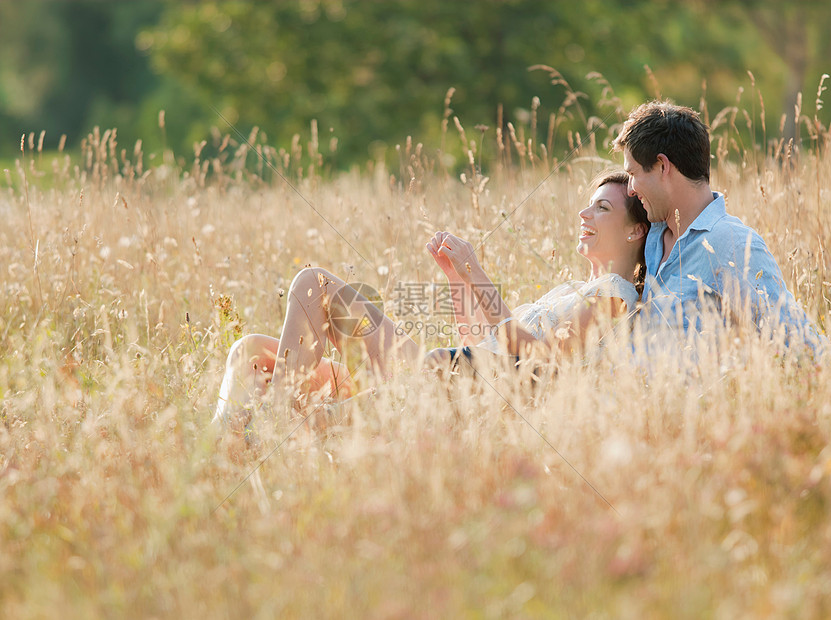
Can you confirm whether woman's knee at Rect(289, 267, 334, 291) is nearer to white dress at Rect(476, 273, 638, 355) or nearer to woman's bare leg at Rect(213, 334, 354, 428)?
woman's bare leg at Rect(213, 334, 354, 428)

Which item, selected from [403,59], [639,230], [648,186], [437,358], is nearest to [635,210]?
[639,230]

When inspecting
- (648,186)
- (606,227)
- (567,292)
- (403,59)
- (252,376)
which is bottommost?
(252,376)

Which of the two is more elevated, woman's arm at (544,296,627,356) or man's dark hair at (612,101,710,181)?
man's dark hair at (612,101,710,181)

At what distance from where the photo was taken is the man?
9.27 ft

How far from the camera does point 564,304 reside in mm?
3061

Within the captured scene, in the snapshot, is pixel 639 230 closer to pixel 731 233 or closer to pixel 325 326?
pixel 731 233

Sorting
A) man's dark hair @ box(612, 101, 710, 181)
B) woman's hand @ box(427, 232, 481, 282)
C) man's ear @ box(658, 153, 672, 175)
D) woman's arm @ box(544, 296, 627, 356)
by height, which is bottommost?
woman's arm @ box(544, 296, 627, 356)

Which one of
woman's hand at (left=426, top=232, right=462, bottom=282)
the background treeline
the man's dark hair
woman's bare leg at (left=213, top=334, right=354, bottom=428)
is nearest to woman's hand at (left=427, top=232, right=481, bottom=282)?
woman's hand at (left=426, top=232, right=462, bottom=282)

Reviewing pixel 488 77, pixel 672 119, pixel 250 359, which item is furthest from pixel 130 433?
pixel 488 77

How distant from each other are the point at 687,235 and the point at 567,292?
0.51 meters

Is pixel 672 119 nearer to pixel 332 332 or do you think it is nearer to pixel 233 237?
pixel 332 332

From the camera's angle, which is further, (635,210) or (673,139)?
(635,210)

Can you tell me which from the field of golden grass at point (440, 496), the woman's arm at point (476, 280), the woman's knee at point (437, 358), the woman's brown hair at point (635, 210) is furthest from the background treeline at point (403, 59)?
the field of golden grass at point (440, 496)

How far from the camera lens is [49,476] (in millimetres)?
2404
